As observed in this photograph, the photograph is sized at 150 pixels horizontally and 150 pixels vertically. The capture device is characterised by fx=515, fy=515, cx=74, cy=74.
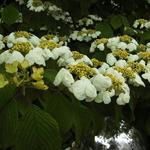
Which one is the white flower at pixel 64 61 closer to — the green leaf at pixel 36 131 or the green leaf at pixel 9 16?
the green leaf at pixel 36 131

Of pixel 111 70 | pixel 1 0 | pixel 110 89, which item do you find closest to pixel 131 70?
pixel 111 70

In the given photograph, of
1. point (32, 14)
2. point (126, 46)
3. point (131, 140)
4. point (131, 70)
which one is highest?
point (131, 70)

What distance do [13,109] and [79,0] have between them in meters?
1.66

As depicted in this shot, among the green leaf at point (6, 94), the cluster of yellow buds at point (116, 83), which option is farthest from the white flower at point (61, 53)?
the green leaf at point (6, 94)

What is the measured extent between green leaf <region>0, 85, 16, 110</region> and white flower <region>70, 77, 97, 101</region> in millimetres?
139

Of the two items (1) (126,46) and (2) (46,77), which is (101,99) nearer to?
(2) (46,77)

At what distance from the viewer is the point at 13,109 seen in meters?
1.06

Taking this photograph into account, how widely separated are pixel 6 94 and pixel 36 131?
102 mm

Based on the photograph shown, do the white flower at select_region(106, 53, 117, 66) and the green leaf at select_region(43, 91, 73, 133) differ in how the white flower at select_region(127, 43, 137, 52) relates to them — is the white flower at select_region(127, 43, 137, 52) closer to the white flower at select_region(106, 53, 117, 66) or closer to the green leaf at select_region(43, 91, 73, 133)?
the white flower at select_region(106, 53, 117, 66)

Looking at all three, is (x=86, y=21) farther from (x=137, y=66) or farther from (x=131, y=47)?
(x=137, y=66)

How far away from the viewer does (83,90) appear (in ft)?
3.69

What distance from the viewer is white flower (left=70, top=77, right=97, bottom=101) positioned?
3.66 ft

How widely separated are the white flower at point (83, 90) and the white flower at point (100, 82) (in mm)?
29

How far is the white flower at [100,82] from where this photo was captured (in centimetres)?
117
